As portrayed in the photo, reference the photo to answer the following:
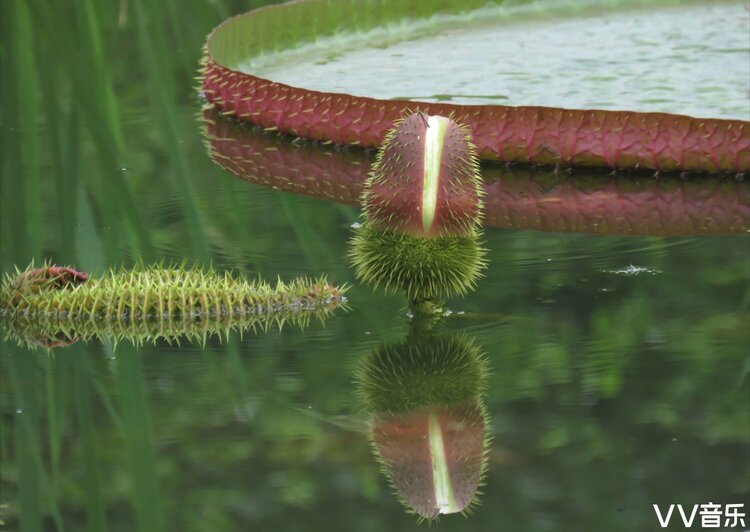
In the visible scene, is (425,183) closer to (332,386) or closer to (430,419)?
(332,386)

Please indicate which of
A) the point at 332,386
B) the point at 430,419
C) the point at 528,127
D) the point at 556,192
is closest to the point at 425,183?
the point at 332,386

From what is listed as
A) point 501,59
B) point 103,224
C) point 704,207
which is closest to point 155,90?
point 501,59

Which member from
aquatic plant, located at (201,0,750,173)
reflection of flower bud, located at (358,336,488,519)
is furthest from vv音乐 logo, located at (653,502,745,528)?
aquatic plant, located at (201,0,750,173)

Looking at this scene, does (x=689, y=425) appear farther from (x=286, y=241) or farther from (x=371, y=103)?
(x=371, y=103)

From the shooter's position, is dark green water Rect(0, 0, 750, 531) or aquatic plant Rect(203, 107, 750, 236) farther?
aquatic plant Rect(203, 107, 750, 236)

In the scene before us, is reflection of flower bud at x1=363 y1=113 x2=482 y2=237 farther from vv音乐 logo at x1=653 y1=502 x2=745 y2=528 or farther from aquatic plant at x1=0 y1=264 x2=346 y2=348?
vv音乐 logo at x1=653 y1=502 x2=745 y2=528
